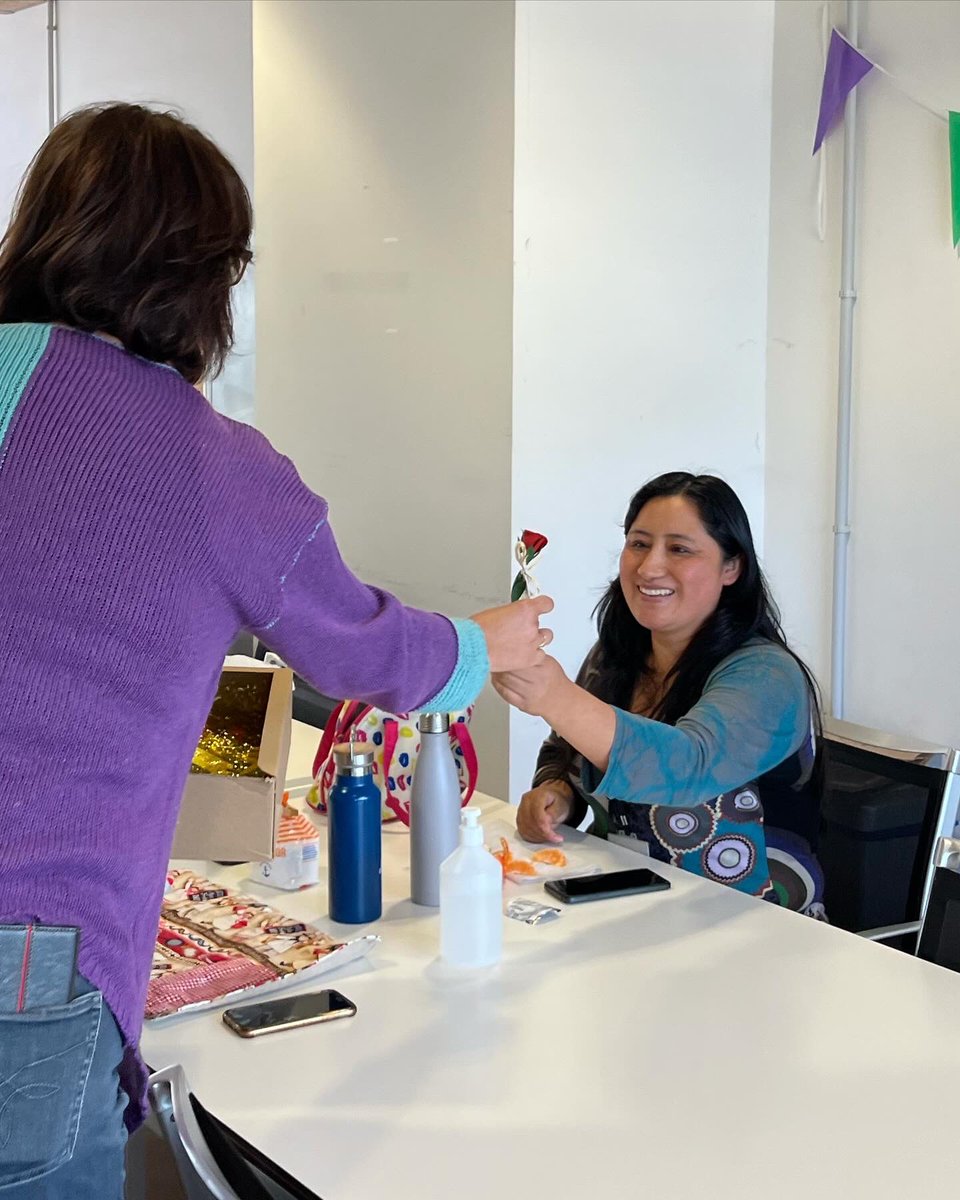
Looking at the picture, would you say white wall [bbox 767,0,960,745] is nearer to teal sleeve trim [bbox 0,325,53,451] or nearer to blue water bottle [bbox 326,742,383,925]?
blue water bottle [bbox 326,742,383,925]

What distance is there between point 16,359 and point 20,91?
15.4 feet

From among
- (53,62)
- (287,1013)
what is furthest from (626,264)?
(53,62)

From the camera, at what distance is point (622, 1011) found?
144 centimetres

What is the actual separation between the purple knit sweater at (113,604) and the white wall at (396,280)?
2231 millimetres

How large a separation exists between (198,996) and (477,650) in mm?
486

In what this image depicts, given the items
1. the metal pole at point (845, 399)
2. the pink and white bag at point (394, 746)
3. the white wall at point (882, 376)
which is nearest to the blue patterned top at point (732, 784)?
the pink and white bag at point (394, 746)

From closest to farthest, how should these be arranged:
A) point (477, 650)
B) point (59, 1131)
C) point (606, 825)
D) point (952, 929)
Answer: point (59, 1131) → point (477, 650) → point (952, 929) → point (606, 825)

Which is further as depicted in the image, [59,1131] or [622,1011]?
[622,1011]

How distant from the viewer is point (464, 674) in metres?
1.41

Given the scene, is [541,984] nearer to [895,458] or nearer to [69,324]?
[69,324]

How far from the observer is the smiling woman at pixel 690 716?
1932 millimetres

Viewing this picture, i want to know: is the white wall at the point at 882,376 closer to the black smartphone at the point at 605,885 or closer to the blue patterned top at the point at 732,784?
the blue patterned top at the point at 732,784

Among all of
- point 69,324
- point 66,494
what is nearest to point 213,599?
point 66,494

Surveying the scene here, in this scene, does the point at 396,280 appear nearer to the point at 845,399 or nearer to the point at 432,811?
the point at 845,399
